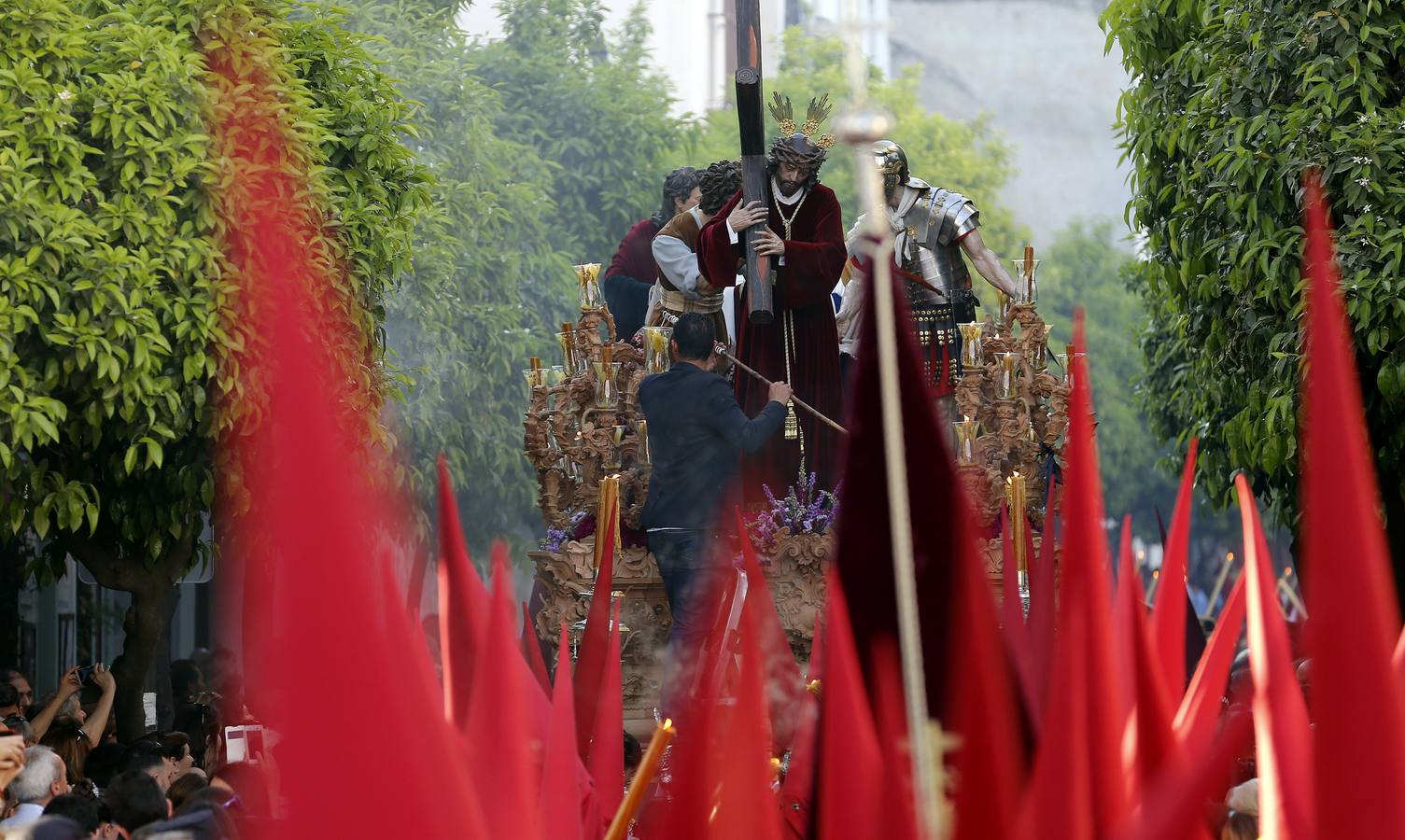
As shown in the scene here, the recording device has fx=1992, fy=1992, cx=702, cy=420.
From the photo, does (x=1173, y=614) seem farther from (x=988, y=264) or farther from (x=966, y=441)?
(x=988, y=264)

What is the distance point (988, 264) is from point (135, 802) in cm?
689

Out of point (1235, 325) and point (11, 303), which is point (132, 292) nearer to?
point (11, 303)

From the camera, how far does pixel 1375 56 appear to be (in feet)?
36.2

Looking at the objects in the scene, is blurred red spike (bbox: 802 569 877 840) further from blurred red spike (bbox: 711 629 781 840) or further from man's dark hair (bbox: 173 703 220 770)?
man's dark hair (bbox: 173 703 220 770)

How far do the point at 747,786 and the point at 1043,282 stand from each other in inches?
2006

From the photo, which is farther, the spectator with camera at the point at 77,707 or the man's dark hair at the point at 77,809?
the spectator with camera at the point at 77,707

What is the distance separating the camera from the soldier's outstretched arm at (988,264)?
1185 cm

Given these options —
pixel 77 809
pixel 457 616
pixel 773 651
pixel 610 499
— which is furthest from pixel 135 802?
pixel 610 499

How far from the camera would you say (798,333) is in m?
11.8

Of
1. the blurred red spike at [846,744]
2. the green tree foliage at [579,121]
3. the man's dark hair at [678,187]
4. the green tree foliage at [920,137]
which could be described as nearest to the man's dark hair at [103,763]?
the man's dark hair at [678,187]

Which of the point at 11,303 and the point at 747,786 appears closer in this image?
the point at 747,786

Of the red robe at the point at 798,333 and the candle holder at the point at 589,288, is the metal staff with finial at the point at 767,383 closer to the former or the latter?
the red robe at the point at 798,333

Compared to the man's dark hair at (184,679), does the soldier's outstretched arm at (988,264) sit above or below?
above

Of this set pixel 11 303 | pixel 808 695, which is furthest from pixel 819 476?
pixel 808 695
